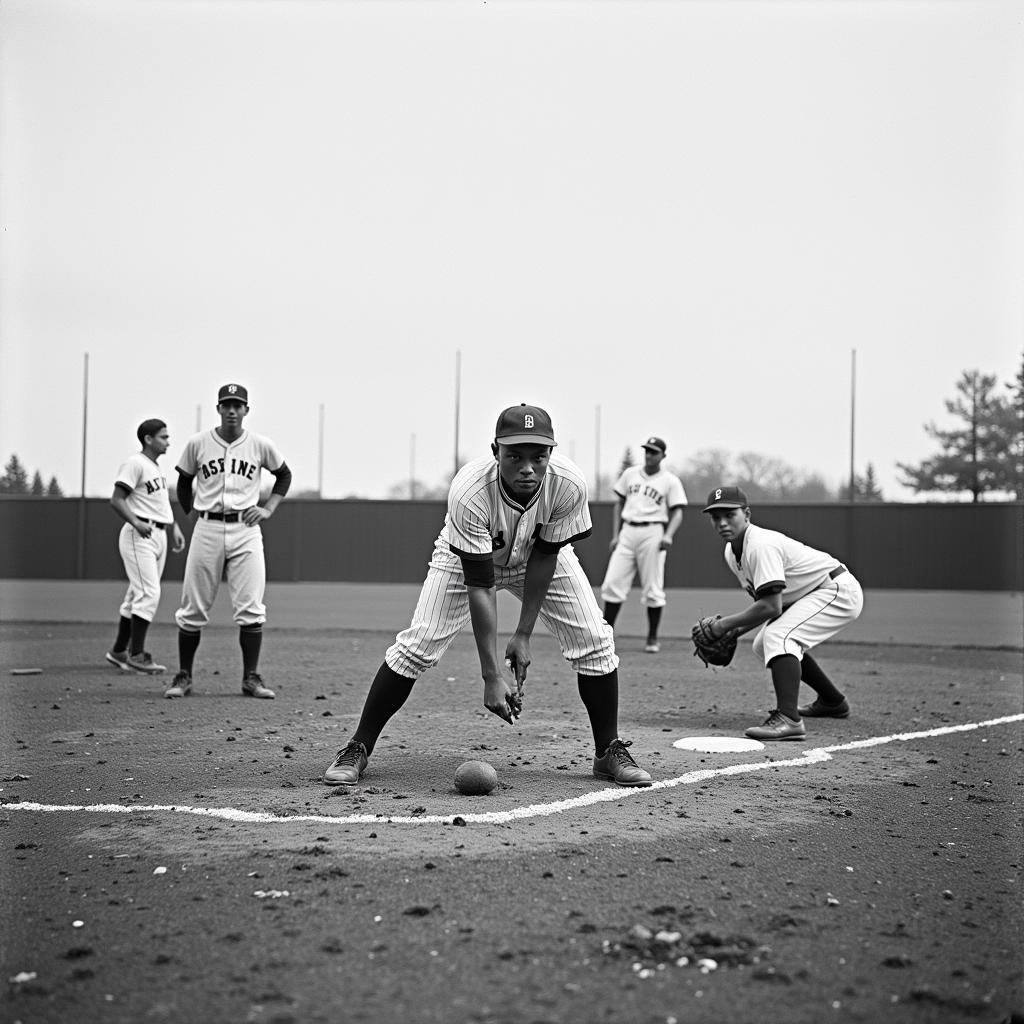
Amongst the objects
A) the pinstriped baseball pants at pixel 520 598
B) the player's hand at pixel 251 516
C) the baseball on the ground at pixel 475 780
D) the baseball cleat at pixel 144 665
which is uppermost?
the player's hand at pixel 251 516

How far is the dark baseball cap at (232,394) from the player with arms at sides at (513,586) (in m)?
3.22

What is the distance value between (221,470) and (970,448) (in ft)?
132

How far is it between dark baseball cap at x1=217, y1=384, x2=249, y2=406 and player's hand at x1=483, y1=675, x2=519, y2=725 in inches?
162

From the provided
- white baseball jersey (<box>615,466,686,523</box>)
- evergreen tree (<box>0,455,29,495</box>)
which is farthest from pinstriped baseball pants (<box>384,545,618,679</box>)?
evergreen tree (<box>0,455,29,495</box>)

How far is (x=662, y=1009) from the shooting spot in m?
2.94

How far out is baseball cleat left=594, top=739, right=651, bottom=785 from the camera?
219 inches

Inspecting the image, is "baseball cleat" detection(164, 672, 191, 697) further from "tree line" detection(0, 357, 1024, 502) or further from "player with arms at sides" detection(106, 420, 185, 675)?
"tree line" detection(0, 357, 1024, 502)

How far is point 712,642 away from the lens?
7.67 meters

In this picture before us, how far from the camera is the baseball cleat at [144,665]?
396 inches

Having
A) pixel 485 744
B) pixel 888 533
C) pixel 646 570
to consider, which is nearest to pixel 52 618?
pixel 646 570

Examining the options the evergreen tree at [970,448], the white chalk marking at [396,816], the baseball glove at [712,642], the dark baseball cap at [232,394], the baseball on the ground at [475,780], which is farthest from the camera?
the evergreen tree at [970,448]

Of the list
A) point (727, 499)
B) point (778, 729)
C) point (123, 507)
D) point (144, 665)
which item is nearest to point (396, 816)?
point (778, 729)

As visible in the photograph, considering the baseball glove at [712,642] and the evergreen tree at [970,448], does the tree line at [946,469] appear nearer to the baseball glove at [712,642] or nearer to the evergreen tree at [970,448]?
the evergreen tree at [970,448]

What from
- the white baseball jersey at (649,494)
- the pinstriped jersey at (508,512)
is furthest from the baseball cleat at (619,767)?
the white baseball jersey at (649,494)
